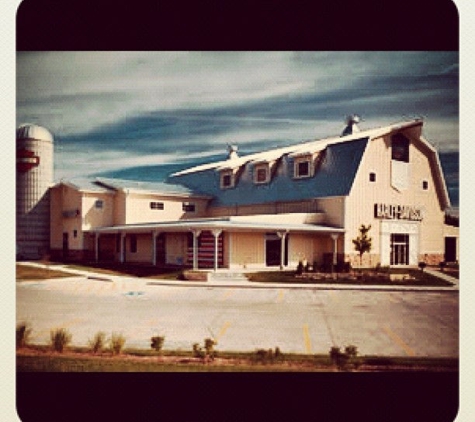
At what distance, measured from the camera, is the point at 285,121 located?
7770 mm

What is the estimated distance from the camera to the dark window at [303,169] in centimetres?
871

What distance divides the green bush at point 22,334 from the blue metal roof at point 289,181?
368cm

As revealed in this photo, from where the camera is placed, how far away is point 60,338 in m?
7.35

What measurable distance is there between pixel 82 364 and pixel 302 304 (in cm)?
394

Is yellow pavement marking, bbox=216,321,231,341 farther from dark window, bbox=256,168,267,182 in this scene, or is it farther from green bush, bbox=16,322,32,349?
dark window, bbox=256,168,267,182

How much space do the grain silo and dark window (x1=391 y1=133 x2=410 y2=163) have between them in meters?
6.17

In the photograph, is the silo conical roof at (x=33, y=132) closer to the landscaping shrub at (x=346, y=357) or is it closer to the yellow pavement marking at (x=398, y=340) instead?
the landscaping shrub at (x=346, y=357)

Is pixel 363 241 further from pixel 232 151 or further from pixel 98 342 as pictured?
pixel 98 342

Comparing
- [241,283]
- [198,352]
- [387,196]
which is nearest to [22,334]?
[198,352]

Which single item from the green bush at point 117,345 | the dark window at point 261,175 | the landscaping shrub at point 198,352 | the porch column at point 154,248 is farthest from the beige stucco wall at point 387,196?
the porch column at point 154,248

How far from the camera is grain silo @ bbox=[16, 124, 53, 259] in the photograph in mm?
7320

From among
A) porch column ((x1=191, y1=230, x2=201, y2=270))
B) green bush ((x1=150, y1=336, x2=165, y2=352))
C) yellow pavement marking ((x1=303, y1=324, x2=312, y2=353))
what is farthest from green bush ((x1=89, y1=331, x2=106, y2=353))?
porch column ((x1=191, y1=230, x2=201, y2=270))
